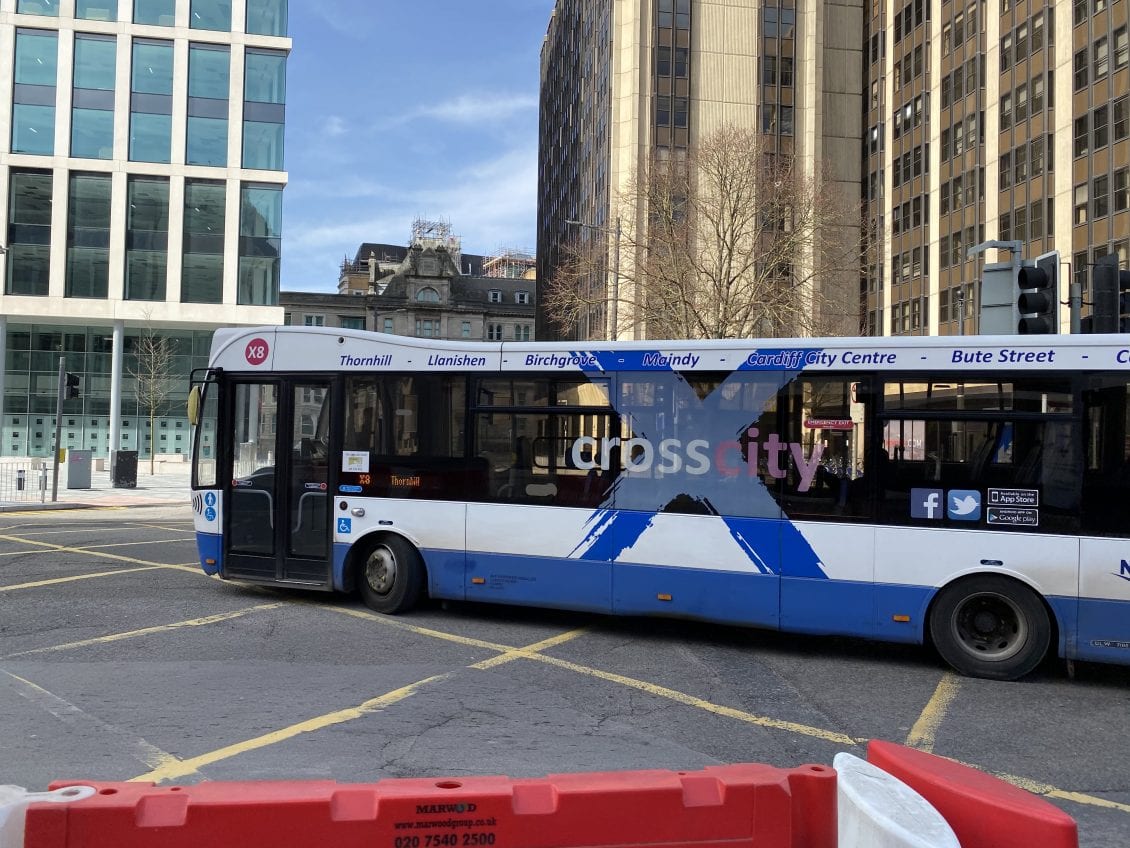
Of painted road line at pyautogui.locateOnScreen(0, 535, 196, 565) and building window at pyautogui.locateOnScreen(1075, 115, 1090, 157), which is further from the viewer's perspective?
building window at pyautogui.locateOnScreen(1075, 115, 1090, 157)

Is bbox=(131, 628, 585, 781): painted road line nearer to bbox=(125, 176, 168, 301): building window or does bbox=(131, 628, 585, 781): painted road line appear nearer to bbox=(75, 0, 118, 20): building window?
bbox=(125, 176, 168, 301): building window

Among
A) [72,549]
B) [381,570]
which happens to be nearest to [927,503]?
[381,570]

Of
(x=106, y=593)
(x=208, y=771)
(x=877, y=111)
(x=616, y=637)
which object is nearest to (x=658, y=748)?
(x=208, y=771)

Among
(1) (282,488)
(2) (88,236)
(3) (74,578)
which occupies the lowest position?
(3) (74,578)

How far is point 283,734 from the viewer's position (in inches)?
213

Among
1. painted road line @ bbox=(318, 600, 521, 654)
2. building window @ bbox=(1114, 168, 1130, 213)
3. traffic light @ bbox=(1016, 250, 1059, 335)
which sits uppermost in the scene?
building window @ bbox=(1114, 168, 1130, 213)

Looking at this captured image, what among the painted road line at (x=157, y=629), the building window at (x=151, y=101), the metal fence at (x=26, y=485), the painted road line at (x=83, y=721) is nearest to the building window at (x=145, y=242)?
the building window at (x=151, y=101)

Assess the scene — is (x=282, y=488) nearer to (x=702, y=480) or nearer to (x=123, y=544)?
(x=702, y=480)

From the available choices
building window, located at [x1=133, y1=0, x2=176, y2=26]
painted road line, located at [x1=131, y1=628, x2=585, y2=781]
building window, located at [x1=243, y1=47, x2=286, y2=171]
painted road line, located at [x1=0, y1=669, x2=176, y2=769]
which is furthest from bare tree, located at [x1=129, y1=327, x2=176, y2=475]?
painted road line, located at [x1=131, y1=628, x2=585, y2=781]

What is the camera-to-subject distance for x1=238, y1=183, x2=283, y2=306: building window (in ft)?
136

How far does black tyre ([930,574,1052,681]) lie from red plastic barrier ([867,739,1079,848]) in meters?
3.95

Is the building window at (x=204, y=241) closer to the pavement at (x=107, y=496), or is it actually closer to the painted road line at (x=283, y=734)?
the pavement at (x=107, y=496)

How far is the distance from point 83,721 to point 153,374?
126 ft

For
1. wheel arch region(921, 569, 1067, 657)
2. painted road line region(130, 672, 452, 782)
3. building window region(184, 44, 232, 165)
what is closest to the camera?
painted road line region(130, 672, 452, 782)
